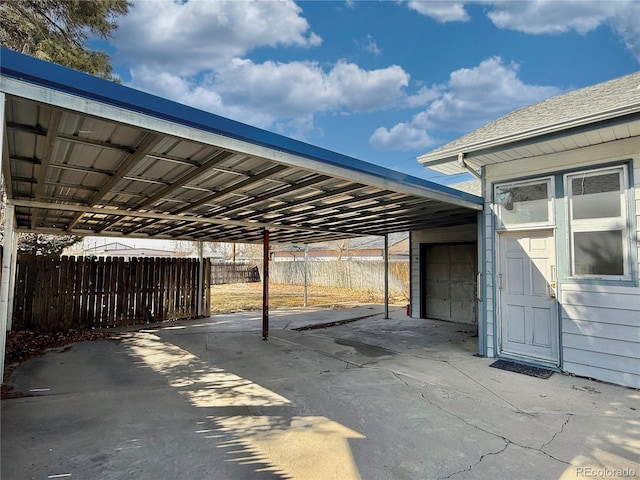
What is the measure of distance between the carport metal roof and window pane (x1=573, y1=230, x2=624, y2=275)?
155cm

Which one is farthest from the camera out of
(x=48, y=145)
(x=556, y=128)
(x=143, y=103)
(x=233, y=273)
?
(x=233, y=273)

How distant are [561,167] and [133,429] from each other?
6104 mm

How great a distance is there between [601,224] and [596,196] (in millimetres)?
386

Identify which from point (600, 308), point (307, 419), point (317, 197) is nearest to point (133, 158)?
point (317, 197)

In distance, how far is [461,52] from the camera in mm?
12773

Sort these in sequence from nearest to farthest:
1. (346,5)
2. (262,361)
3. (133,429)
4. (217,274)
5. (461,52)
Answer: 1. (133,429)
2. (262,361)
3. (346,5)
4. (461,52)
5. (217,274)

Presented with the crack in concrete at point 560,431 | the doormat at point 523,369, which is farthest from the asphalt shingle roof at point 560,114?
the crack in concrete at point 560,431

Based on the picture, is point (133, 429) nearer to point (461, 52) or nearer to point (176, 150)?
point (176, 150)

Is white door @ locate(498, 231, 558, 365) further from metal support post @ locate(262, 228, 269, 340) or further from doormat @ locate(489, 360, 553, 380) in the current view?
metal support post @ locate(262, 228, 269, 340)

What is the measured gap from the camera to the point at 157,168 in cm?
362

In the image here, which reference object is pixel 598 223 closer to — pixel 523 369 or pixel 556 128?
pixel 556 128

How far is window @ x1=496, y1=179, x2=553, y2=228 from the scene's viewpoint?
504 centimetres

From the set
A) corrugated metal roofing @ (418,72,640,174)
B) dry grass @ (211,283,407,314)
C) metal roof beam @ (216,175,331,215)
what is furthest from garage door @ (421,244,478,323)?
metal roof beam @ (216,175,331,215)

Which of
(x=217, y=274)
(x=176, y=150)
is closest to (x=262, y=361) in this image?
(x=176, y=150)
